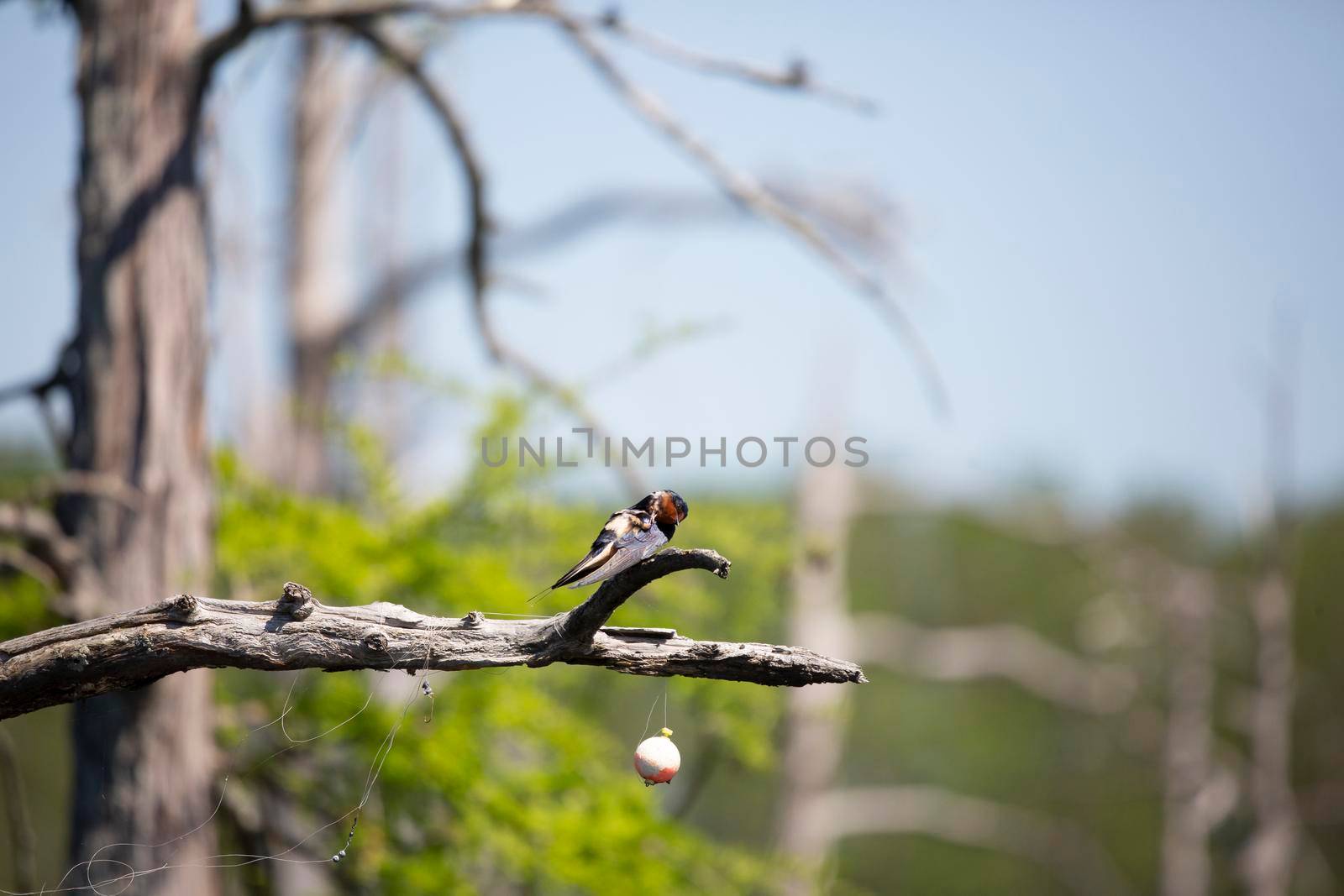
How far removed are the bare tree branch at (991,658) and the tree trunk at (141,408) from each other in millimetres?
5982

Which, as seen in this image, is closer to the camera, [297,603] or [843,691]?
[297,603]

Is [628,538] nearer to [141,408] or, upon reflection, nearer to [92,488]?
[92,488]

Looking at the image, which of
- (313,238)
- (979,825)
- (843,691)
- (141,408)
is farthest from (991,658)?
(141,408)

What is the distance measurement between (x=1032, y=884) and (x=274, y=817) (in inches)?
510

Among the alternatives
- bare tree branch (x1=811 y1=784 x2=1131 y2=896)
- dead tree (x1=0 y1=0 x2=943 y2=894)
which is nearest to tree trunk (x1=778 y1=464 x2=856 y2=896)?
bare tree branch (x1=811 y1=784 x2=1131 y2=896)

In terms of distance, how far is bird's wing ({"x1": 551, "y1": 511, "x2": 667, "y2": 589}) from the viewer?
133 cm

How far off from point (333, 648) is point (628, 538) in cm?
55

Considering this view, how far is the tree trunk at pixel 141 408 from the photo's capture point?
3393 mm

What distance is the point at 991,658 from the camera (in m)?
9.53

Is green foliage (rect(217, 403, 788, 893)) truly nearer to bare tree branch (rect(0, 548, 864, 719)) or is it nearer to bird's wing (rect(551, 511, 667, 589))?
bare tree branch (rect(0, 548, 864, 719))

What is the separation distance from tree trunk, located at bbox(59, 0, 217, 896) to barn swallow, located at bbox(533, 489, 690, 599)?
2.59 metres

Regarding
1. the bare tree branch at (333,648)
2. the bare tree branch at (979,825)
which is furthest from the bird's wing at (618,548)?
the bare tree branch at (979,825)

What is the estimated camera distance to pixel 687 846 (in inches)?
170

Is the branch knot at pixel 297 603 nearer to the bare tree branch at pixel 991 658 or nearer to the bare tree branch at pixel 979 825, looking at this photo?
the bare tree branch at pixel 979 825
